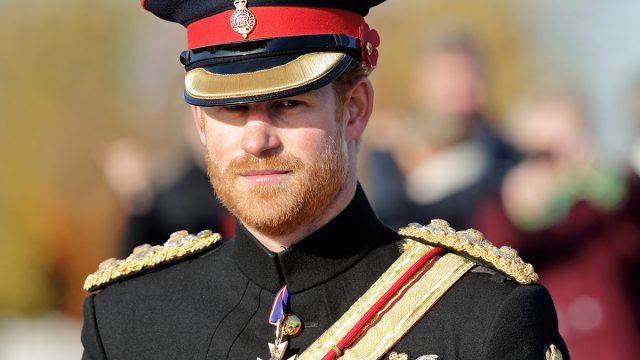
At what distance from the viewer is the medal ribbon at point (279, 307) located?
466 cm

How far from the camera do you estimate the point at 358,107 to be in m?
4.74

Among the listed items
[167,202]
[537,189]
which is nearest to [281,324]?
[537,189]

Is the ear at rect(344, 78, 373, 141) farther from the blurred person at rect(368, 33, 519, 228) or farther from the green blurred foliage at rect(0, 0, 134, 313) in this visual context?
the green blurred foliage at rect(0, 0, 134, 313)

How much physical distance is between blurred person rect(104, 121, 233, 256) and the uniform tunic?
4833mm

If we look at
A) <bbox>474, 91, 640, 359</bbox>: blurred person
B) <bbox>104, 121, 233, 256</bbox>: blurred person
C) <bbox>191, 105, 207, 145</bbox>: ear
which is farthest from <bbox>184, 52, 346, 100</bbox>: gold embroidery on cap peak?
<bbox>104, 121, 233, 256</bbox>: blurred person

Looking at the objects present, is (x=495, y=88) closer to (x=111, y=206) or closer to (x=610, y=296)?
(x=111, y=206)

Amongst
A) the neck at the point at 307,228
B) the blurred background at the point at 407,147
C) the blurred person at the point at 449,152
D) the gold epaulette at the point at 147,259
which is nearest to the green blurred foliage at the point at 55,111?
the blurred background at the point at 407,147

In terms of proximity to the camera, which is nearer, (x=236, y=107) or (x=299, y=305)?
(x=236, y=107)

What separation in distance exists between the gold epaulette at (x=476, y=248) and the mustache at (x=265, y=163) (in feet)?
2.03

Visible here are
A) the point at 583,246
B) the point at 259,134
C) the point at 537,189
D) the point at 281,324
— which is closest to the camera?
the point at 259,134

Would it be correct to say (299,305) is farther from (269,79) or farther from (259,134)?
→ (269,79)

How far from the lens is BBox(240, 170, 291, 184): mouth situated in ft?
14.5

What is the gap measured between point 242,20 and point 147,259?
3.12ft

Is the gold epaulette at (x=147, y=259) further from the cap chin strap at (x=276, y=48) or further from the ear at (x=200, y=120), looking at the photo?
the cap chin strap at (x=276, y=48)
